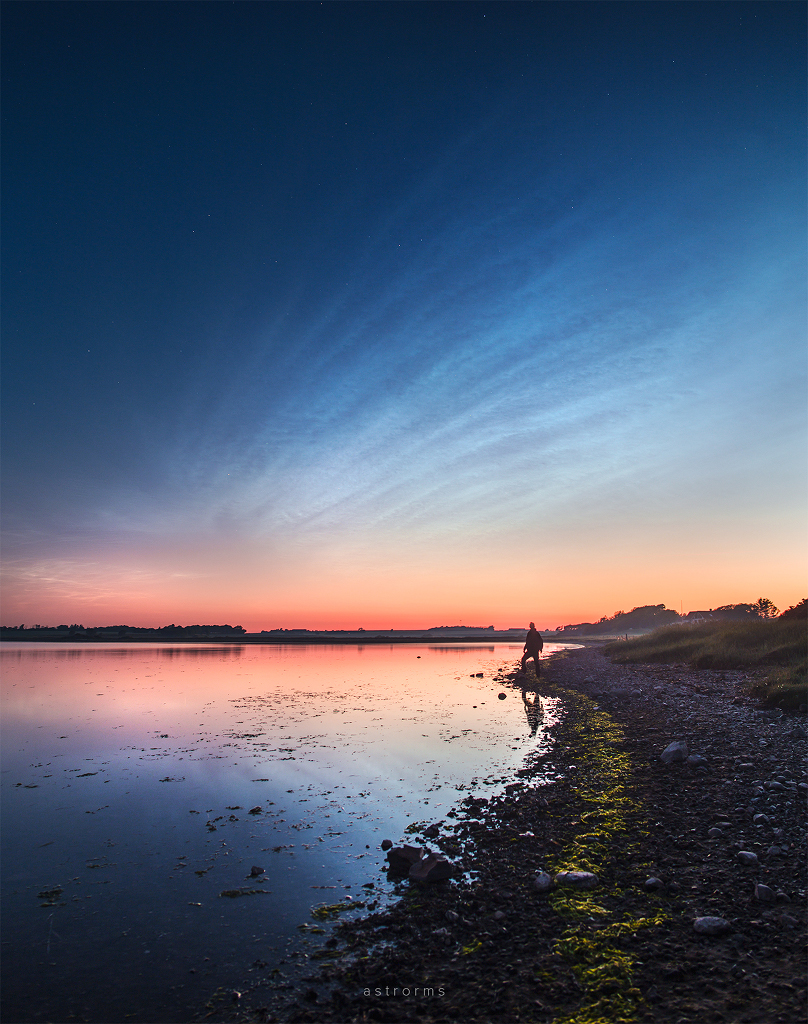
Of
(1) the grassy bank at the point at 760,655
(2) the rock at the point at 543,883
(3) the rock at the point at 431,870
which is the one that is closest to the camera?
(2) the rock at the point at 543,883

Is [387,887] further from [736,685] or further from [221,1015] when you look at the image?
[736,685]

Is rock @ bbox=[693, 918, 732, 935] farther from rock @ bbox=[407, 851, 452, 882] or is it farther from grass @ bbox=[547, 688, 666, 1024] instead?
rock @ bbox=[407, 851, 452, 882]

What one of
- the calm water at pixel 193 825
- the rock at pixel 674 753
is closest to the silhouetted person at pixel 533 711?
the calm water at pixel 193 825

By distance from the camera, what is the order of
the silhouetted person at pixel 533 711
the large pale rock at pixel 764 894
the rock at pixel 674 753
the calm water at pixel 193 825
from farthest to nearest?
1. the silhouetted person at pixel 533 711
2. the rock at pixel 674 753
3. the large pale rock at pixel 764 894
4. the calm water at pixel 193 825

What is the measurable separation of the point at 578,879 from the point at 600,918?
1043 mm

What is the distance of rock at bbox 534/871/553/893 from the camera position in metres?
7.97

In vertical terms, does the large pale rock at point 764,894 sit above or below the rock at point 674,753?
above

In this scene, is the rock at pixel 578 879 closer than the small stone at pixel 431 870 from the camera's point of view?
Yes

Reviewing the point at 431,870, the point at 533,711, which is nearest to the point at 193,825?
the point at 431,870

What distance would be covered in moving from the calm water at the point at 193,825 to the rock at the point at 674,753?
15.1 ft

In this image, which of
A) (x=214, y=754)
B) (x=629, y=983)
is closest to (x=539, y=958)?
(x=629, y=983)

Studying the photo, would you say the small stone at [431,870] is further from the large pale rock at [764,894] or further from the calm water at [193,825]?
the large pale rock at [764,894]

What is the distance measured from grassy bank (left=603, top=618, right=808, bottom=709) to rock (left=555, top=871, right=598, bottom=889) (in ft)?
47.8

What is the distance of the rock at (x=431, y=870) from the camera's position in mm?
8445
